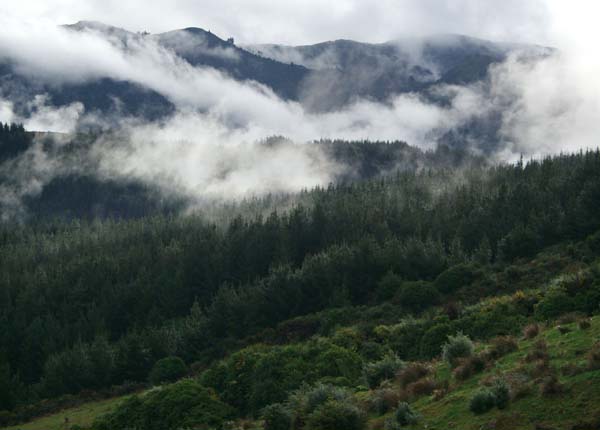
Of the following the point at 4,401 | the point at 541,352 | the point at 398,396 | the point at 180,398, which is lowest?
the point at 4,401

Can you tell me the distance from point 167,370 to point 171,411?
118 feet

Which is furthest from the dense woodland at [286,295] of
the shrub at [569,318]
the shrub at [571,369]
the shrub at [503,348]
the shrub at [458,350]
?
the shrub at [571,369]

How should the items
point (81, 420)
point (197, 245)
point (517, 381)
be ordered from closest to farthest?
1. point (517, 381)
2. point (81, 420)
3. point (197, 245)

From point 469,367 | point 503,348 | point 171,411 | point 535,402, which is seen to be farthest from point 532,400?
point 171,411

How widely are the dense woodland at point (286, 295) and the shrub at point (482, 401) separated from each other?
23.4 feet

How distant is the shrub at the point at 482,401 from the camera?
77.2 ft

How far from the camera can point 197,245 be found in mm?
141125

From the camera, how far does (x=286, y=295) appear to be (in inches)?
4055

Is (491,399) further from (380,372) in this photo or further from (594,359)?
(380,372)

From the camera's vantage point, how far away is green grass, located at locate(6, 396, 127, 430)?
63228mm

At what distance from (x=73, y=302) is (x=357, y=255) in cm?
5525

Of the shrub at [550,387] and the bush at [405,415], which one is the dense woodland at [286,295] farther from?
the shrub at [550,387]

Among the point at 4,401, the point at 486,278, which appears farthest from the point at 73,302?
the point at 486,278

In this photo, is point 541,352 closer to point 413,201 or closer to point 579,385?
point 579,385
